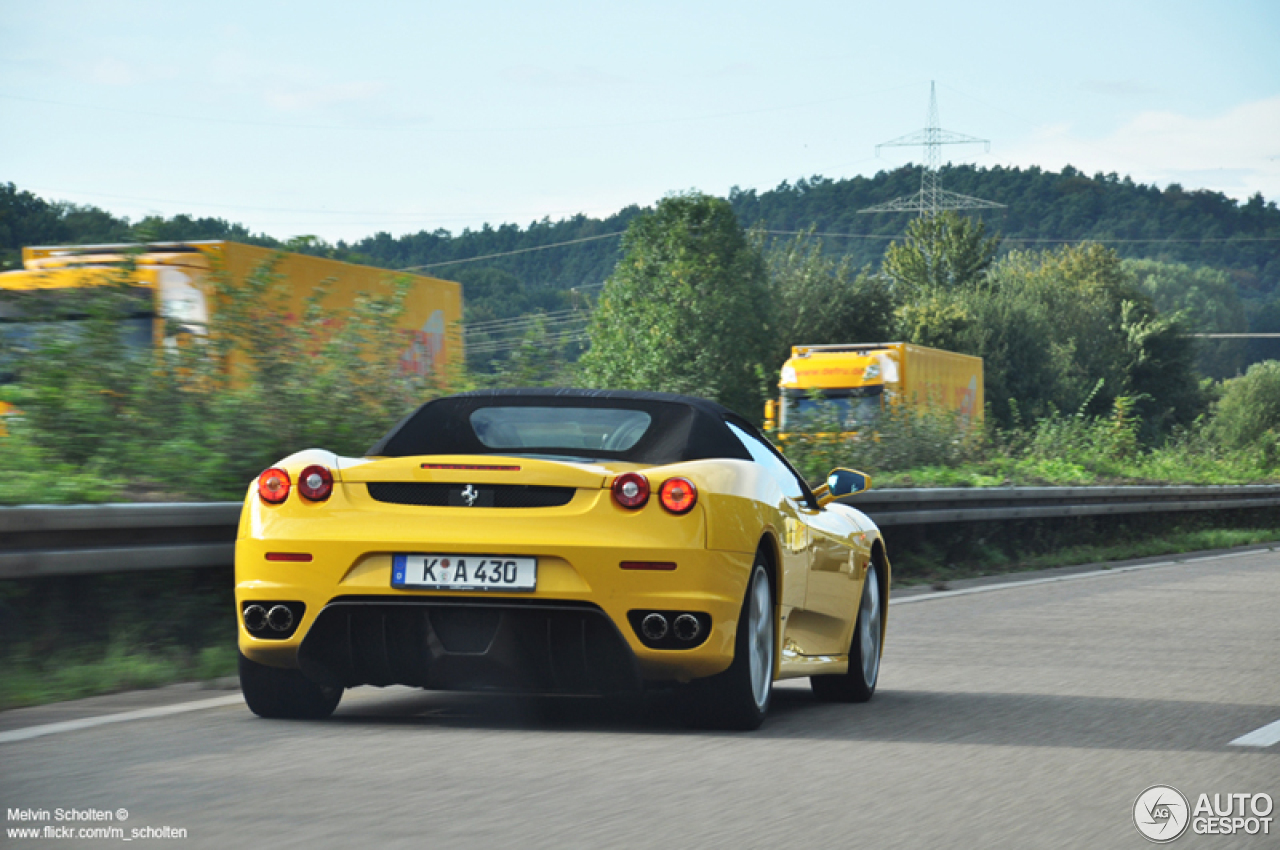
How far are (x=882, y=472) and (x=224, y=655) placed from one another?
1478 cm

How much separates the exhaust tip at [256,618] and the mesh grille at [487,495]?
1.83 feet

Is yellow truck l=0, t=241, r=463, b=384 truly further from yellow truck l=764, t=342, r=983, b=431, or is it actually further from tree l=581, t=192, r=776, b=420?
tree l=581, t=192, r=776, b=420

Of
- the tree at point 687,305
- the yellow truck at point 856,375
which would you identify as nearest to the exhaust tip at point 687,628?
the yellow truck at point 856,375

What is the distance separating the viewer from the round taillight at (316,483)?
5980 millimetres

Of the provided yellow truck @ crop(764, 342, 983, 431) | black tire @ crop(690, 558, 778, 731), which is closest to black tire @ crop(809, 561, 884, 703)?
black tire @ crop(690, 558, 778, 731)

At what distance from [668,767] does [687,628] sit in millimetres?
581

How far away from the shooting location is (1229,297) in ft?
586

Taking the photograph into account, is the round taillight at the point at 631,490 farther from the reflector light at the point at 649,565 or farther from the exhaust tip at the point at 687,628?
the exhaust tip at the point at 687,628

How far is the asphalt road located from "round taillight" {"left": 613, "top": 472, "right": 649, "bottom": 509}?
2.69 feet

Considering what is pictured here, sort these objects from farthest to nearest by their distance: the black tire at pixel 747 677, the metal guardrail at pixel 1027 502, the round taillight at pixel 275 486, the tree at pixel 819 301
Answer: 1. the tree at pixel 819 301
2. the metal guardrail at pixel 1027 502
3. the black tire at pixel 747 677
4. the round taillight at pixel 275 486

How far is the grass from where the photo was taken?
6690 mm

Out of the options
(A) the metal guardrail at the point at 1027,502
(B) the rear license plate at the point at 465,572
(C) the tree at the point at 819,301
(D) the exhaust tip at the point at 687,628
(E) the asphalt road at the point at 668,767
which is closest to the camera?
(E) the asphalt road at the point at 668,767

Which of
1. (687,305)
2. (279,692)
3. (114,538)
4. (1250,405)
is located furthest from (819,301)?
(279,692)

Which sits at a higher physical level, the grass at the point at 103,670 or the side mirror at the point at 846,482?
the side mirror at the point at 846,482
